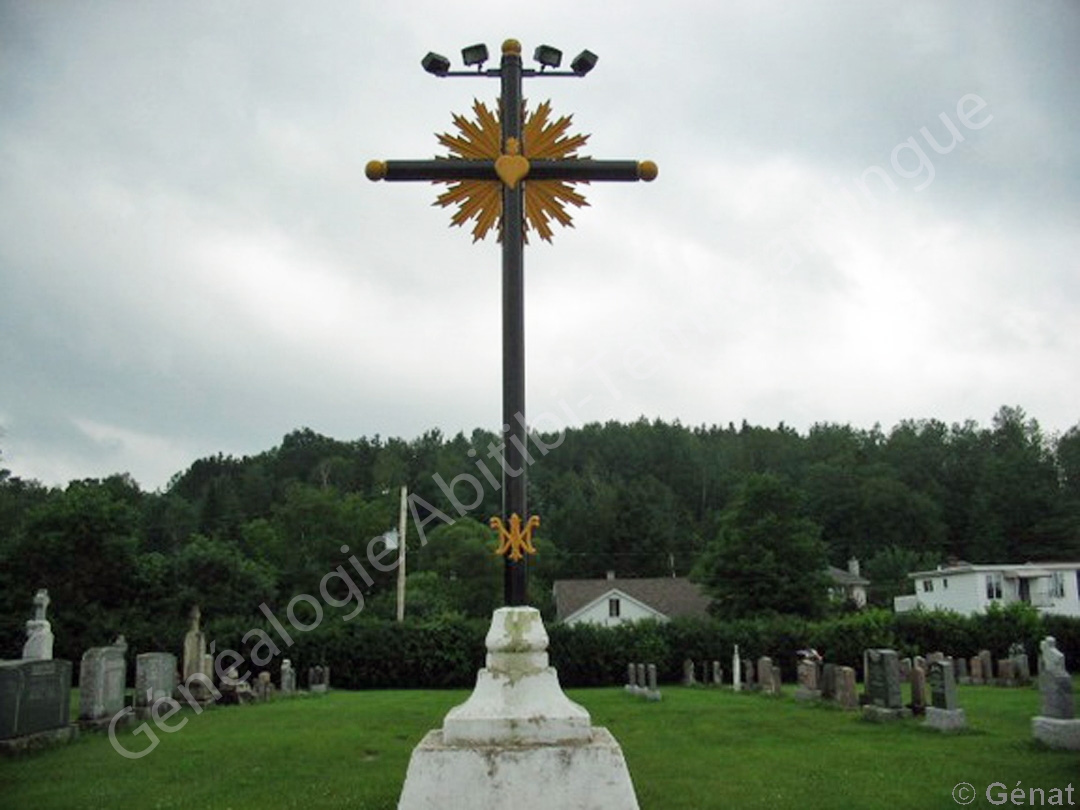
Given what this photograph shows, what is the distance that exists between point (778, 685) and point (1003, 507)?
178 feet

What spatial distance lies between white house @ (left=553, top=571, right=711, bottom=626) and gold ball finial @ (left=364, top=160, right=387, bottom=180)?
39.7 metres

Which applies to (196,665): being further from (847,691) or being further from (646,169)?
(646,169)

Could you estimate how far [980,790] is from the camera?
331 inches

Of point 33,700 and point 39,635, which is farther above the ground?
point 39,635

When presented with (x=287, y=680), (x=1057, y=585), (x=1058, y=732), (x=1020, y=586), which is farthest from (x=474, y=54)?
(x=1057, y=585)

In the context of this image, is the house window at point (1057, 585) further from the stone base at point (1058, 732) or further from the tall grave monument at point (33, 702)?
the tall grave monument at point (33, 702)

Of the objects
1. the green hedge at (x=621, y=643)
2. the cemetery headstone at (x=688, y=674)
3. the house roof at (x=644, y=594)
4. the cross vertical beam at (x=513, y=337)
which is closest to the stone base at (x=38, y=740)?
the cross vertical beam at (x=513, y=337)

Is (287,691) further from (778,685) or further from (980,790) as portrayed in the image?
(980,790)

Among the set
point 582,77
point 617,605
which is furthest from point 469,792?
point 617,605

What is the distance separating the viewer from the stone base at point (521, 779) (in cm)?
504

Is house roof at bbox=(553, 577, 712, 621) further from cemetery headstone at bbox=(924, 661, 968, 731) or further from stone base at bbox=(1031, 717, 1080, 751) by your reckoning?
stone base at bbox=(1031, 717, 1080, 751)

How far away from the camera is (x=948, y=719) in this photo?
13.5 m

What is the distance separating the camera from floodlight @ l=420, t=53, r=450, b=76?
21.0 ft

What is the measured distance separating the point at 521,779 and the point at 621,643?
27108mm
